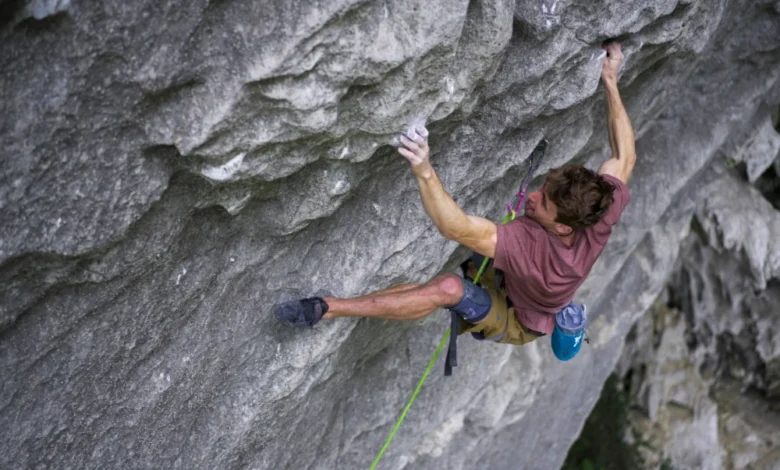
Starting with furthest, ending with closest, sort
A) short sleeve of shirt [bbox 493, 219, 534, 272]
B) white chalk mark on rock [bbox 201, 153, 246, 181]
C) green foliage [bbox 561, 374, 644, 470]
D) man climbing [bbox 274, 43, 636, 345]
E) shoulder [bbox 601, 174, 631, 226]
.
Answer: green foliage [bbox 561, 374, 644, 470]
shoulder [bbox 601, 174, 631, 226]
short sleeve of shirt [bbox 493, 219, 534, 272]
man climbing [bbox 274, 43, 636, 345]
white chalk mark on rock [bbox 201, 153, 246, 181]

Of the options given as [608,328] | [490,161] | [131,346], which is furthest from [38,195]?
[608,328]

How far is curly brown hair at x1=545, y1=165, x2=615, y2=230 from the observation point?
324 cm

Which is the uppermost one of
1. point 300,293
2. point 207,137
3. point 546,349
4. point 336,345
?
point 207,137

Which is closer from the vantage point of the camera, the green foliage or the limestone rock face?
the limestone rock face

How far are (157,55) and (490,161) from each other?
1.90m

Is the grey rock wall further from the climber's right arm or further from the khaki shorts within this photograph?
the khaki shorts

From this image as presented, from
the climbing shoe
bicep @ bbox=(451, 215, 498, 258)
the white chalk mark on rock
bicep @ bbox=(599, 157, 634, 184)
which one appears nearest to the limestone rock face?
the white chalk mark on rock

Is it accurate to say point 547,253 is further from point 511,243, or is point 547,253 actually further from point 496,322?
point 496,322

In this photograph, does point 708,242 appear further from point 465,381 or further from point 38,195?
point 38,195

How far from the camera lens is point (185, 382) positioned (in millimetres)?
3479

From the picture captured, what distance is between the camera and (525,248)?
3.45m

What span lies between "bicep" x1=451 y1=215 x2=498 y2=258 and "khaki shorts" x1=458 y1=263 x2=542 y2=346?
590 mm

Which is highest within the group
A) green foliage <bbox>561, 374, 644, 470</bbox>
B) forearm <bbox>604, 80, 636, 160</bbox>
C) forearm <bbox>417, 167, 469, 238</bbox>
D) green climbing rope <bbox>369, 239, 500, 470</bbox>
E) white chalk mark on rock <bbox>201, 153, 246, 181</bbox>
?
white chalk mark on rock <bbox>201, 153, 246, 181</bbox>

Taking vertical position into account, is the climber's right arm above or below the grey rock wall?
above
